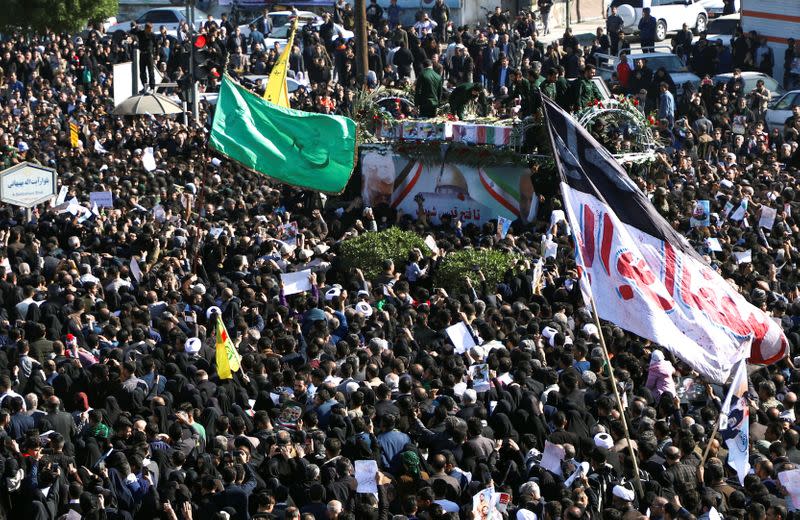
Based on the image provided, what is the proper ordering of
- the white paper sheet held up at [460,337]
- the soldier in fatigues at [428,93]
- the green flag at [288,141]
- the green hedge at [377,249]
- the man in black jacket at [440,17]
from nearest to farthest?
1. the white paper sheet held up at [460,337]
2. the green hedge at [377,249]
3. the green flag at [288,141]
4. the soldier in fatigues at [428,93]
5. the man in black jacket at [440,17]

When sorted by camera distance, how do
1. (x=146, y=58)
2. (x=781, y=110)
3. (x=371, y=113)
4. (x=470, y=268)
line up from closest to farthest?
1. (x=470, y=268)
2. (x=371, y=113)
3. (x=781, y=110)
4. (x=146, y=58)

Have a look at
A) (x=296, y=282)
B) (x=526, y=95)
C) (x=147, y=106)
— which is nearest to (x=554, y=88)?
(x=526, y=95)

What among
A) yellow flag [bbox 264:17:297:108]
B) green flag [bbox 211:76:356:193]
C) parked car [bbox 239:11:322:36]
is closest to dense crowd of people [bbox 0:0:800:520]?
green flag [bbox 211:76:356:193]

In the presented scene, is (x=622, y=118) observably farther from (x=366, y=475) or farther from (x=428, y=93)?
(x=366, y=475)

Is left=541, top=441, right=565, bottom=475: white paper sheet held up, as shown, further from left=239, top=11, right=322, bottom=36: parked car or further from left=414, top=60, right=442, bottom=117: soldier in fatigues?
left=239, top=11, right=322, bottom=36: parked car

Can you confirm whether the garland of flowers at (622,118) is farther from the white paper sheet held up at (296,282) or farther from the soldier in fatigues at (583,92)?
the white paper sheet held up at (296,282)

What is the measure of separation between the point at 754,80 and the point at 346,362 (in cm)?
2064

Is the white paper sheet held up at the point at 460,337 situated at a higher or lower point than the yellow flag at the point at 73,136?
lower

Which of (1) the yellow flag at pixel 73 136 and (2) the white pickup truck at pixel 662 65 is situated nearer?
(1) the yellow flag at pixel 73 136

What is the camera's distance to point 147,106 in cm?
3019

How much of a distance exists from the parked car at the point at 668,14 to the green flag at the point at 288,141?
19414mm

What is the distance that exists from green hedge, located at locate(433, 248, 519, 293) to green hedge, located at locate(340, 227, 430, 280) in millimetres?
807

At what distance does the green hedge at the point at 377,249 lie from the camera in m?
19.7

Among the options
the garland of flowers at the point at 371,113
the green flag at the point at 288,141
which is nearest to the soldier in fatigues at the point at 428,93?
the garland of flowers at the point at 371,113
